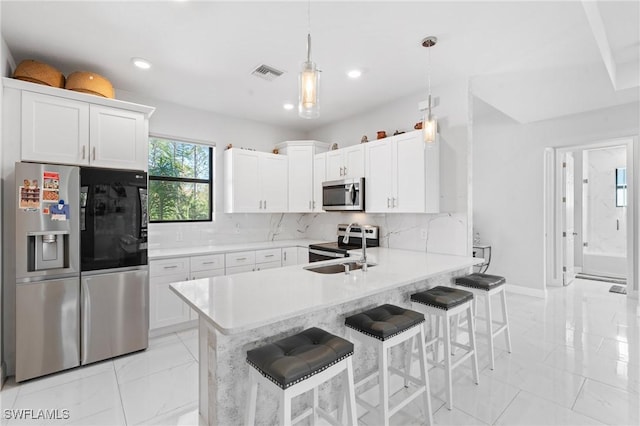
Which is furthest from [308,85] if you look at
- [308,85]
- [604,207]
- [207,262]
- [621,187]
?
[604,207]

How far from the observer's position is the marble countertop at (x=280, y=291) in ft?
4.56

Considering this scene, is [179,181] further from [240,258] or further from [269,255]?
[269,255]

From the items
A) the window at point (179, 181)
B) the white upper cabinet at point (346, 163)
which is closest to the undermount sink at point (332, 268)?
the white upper cabinet at point (346, 163)

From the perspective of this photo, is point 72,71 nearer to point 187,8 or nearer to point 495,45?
point 187,8

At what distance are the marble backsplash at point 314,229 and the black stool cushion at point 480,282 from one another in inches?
17.4

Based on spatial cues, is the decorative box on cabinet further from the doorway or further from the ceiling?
the doorway

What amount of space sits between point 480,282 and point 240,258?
271 centimetres

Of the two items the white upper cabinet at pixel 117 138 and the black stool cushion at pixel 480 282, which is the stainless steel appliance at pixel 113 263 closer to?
the white upper cabinet at pixel 117 138

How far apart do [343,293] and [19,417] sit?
238cm

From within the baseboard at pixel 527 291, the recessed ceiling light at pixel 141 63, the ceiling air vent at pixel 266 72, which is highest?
the ceiling air vent at pixel 266 72

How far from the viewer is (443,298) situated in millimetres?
2205

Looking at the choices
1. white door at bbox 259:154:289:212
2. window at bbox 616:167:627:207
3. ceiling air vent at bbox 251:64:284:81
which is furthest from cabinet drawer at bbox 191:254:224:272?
window at bbox 616:167:627:207

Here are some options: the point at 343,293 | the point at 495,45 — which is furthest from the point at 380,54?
the point at 343,293

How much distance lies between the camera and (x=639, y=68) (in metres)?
3.24
